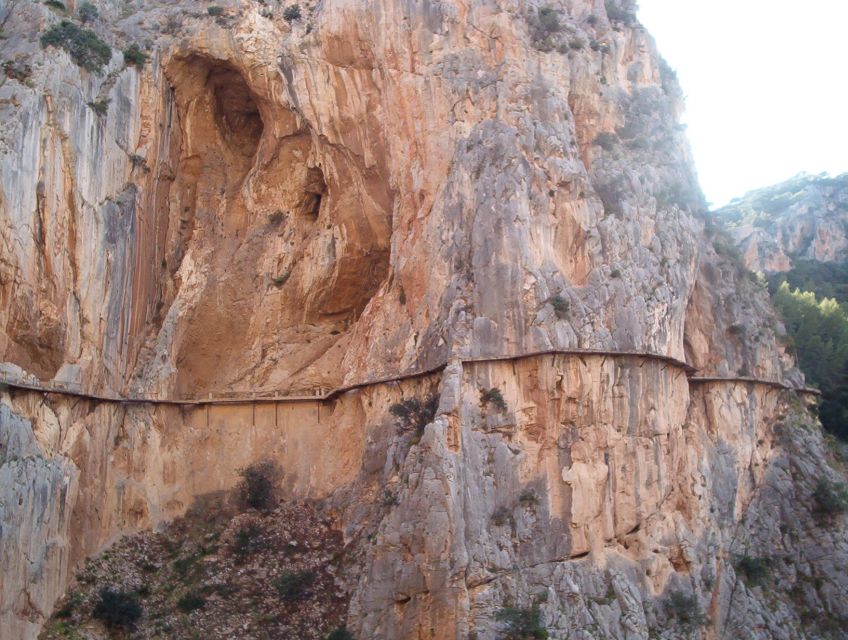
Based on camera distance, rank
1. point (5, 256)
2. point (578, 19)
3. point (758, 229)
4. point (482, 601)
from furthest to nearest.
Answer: point (758, 229) → point (578, 19) → point (5, 256) → point (482, 601)

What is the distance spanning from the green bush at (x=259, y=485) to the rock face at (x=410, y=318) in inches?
15.3

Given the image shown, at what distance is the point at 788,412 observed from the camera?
3878 cm

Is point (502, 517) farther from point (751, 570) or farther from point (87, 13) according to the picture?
point (87, 13)

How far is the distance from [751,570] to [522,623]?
9.14 m

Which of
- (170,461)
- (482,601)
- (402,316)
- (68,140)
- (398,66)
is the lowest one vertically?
(482,601)

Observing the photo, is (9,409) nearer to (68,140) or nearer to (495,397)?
(68,140)

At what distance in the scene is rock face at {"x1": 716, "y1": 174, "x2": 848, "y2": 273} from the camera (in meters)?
74.0

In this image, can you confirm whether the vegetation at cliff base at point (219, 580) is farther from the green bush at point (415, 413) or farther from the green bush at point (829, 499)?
the green bush at point (829, 499)

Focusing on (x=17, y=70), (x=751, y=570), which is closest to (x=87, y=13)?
(x=17, y=70)

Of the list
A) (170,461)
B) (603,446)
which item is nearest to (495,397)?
(603,446)

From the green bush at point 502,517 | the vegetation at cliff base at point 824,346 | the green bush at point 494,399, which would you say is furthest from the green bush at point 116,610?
the vegetation at cliff base at point 824,346

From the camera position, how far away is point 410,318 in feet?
111

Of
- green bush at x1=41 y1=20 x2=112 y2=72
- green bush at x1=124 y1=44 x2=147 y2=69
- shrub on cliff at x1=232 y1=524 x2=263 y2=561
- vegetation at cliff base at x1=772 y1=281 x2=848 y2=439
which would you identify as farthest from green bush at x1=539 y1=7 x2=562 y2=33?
shrub on cliff at x1=232 y1=524 x2=263 y2=561

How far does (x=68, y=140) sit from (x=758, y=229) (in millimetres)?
57723
